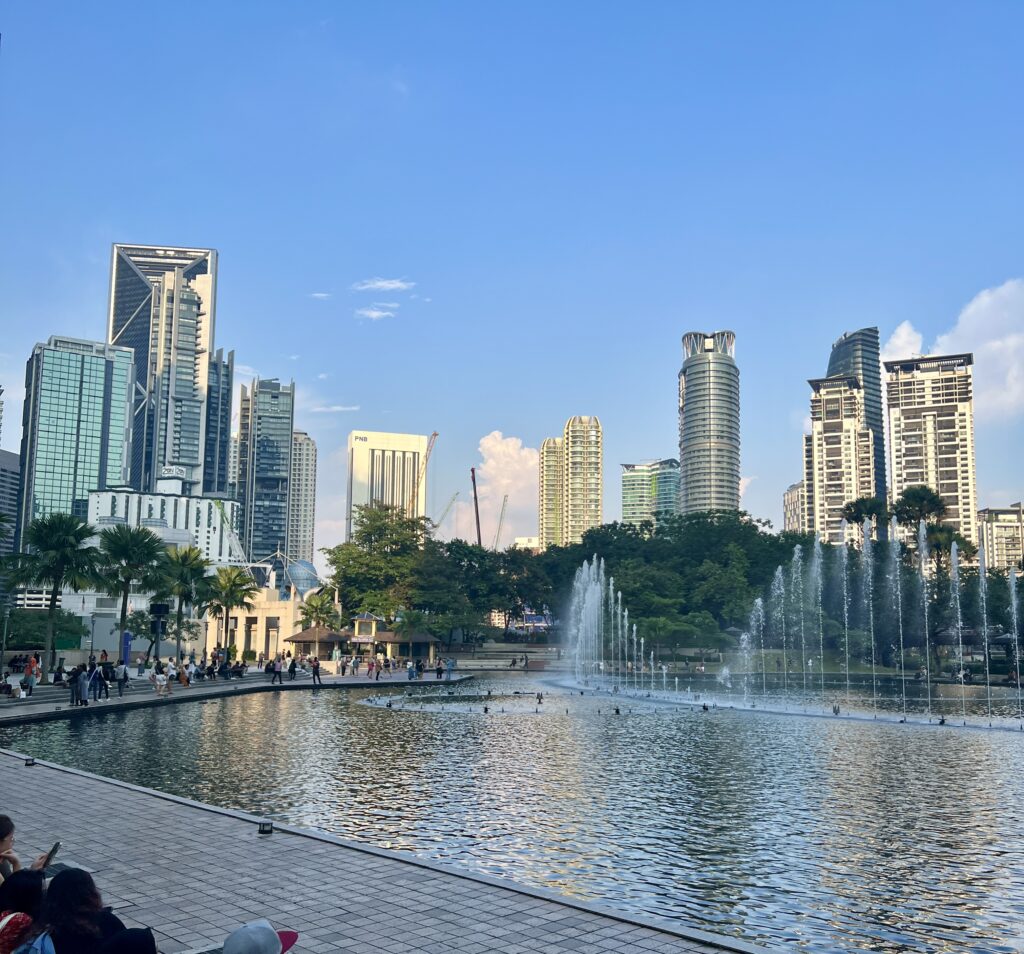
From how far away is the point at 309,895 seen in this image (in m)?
10.7

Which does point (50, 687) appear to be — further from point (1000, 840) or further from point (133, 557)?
point (1000, 840)

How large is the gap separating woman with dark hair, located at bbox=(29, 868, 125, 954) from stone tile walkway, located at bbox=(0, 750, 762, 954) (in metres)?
2.74

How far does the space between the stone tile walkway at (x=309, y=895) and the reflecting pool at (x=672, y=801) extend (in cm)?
124

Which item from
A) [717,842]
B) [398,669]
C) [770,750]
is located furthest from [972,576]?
[717,842]

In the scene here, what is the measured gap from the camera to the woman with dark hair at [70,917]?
6.21 metres

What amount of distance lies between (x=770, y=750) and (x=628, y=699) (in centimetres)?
2268

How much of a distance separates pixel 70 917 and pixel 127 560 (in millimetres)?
49789

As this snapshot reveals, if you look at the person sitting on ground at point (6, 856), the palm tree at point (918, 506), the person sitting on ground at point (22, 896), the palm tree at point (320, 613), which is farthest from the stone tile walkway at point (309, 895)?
the palm tree at point (918, 506)

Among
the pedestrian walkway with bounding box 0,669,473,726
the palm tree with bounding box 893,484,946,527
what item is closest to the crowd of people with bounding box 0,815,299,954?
the pedestrian walkway with bounding box 0,669,473,726

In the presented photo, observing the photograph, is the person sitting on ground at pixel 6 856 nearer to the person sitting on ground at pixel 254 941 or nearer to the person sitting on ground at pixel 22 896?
the person sitting on ground at pixel 22 896

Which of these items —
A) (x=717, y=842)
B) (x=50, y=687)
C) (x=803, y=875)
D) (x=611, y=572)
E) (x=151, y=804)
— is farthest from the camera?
(x=611, y=572)

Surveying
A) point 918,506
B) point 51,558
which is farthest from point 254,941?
point 918,506

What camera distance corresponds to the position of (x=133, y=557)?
5244 centimetres

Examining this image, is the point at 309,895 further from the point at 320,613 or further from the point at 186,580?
the point at 320,613
